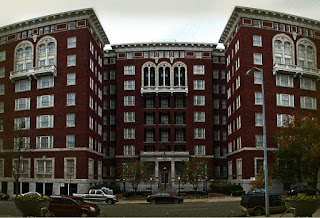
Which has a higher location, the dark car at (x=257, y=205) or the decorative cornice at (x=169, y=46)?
the decorative cornice at (x=169, y=46)

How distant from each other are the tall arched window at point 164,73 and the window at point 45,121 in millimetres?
28225

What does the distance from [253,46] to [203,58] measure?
20227 mm

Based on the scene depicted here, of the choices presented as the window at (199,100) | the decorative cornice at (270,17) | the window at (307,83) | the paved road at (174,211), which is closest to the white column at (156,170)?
the window at (199,100)

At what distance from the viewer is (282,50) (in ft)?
245

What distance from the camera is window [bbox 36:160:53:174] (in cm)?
7056

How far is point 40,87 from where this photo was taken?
7444 centimetres

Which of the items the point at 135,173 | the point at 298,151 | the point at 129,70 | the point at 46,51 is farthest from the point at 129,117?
the point at 298,151

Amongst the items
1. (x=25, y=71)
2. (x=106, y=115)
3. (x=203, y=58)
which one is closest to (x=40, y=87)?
(x=25, y=71)

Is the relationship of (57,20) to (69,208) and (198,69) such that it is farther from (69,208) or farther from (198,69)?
(69,208)

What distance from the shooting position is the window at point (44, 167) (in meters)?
70.6

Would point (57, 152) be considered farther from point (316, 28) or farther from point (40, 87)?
point (316, 28)

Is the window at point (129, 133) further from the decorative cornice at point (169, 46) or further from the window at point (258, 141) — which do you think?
the window at point (258, 141)

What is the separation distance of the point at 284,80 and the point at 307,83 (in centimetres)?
510

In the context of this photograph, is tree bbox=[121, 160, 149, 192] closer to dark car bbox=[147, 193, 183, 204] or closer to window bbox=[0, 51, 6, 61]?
dark car bbox=[147, 193, 183, 204]
